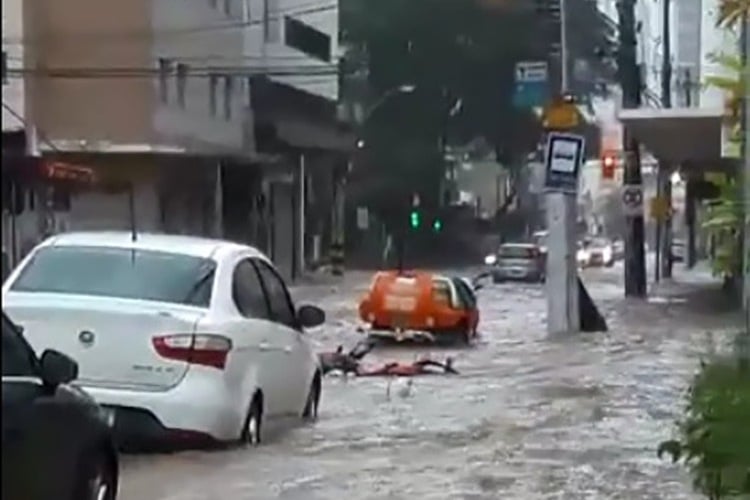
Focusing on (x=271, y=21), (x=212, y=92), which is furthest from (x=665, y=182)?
(x=212, y=92)

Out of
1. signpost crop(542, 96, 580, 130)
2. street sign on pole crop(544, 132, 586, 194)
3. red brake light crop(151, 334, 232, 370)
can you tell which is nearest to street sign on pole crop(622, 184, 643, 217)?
signpost crop(542, 96, 580, 130)

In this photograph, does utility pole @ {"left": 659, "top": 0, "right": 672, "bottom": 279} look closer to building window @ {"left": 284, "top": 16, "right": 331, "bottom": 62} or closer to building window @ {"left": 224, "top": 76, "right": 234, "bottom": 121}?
building window @ {"left": 224, "top": 76, "right": 234, "bottom": 121}

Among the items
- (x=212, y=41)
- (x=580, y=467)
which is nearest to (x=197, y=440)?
(x=580, y=467)

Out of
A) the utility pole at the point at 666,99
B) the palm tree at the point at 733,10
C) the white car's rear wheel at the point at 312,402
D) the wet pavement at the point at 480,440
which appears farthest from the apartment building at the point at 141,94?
the palm tree at the point at 733,10

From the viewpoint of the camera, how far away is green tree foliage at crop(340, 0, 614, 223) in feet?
229

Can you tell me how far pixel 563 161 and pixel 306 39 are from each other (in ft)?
95.0

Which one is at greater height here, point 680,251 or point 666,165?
point 666,165

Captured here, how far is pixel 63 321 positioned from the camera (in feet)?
45.1

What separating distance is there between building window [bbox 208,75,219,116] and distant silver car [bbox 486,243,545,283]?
17.9 meters

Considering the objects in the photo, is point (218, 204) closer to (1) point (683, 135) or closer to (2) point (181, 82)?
(2) point (181, 82)

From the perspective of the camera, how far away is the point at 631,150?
51.0 m

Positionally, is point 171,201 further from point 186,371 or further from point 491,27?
point 186,371

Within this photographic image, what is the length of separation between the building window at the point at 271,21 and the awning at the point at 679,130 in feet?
36.4

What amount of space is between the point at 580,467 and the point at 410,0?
189ft
